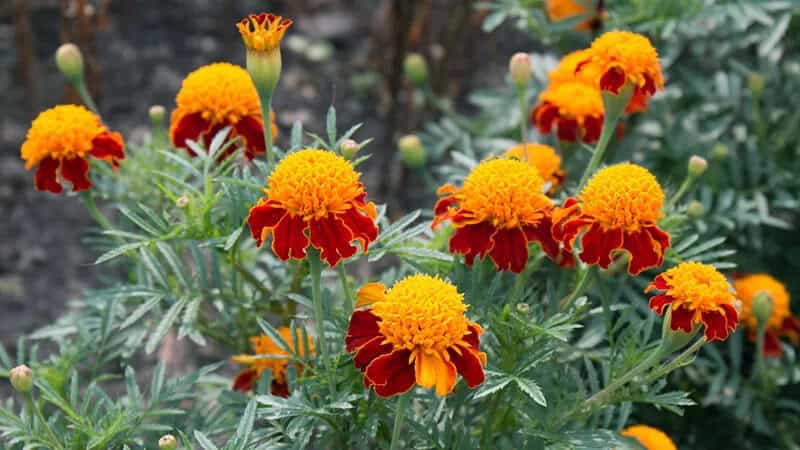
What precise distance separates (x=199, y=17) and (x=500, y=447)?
2571 millimetres

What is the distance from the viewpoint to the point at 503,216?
53.6 inches

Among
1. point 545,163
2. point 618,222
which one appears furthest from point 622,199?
point 545,163

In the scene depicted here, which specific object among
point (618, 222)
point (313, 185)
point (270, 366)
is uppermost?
point (313, 185)

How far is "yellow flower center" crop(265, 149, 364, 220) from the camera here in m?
1.23

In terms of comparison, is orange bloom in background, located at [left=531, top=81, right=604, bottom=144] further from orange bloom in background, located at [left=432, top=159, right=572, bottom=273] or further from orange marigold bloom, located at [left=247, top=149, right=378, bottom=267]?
orange marigold bloom, located at [left=247, top=149, right=378, bottom=267]

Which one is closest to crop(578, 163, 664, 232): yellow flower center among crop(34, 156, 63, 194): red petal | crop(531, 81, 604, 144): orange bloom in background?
crop(531, 81, 604, 144): orange bloom in background

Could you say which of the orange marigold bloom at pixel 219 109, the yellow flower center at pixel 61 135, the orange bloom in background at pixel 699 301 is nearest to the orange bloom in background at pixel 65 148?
the yellow flower center at pixel 61 135

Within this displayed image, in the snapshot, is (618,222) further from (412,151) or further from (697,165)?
(412,151)

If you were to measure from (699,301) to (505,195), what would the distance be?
0.92 feet

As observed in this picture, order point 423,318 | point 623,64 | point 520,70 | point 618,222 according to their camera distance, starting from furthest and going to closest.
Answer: point 520,70, point 623,64, point 618,222, point 423,318

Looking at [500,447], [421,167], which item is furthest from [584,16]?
[500,447]

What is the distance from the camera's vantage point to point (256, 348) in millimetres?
1682

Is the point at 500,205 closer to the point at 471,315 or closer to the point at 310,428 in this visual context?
the point at 471,315

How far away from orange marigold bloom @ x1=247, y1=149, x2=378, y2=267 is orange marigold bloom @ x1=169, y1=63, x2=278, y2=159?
0.35 m
